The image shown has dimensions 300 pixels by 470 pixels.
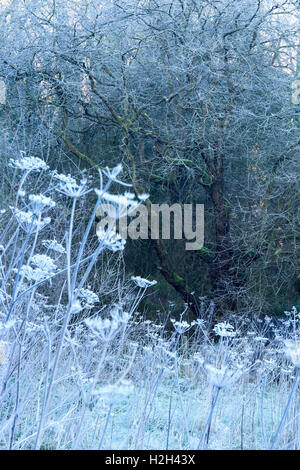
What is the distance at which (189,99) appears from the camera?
22.1ft

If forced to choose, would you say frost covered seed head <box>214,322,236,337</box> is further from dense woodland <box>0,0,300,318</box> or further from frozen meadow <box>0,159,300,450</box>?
dense woodland <box>0,0,300,318</box>

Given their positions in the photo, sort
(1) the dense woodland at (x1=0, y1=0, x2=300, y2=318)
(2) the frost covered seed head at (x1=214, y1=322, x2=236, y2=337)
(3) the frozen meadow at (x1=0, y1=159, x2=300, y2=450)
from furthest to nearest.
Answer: (1) the dense woodland at (x1=0, y1=0, x2=300, y2=318), (2) the frost covered seed head at (x1=214, y1=322, x2=236, y2=337), (3) the frozen meadow at (x1=0, y1=159, x2=300, y2=450)

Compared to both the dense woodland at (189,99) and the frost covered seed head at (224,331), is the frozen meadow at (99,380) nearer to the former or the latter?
the frost covered seed head at (224,331)

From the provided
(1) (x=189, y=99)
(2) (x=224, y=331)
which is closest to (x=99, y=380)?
(2) (x=224, y=331)

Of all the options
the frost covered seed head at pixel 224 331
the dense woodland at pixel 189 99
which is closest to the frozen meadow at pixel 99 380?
the frost covered seed head at pixel 224 331

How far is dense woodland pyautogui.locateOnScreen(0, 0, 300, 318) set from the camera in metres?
5.94

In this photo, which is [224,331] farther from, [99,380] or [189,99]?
[189,99]

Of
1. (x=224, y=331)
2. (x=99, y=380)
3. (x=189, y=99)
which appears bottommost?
(x=99, y=380)

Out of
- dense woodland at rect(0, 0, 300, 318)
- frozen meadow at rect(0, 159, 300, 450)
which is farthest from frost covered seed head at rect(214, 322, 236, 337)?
dense woodland at rect(0, 0, 300, 318)

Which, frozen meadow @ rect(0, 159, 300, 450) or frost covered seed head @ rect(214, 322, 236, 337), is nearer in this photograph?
frozen meadow @ rect(0, 159, 300, 450)

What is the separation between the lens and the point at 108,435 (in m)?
2.63

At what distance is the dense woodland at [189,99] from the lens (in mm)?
5941

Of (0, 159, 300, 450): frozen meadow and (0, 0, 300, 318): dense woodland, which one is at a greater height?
(0, 0, 300, 318): dense woodland
